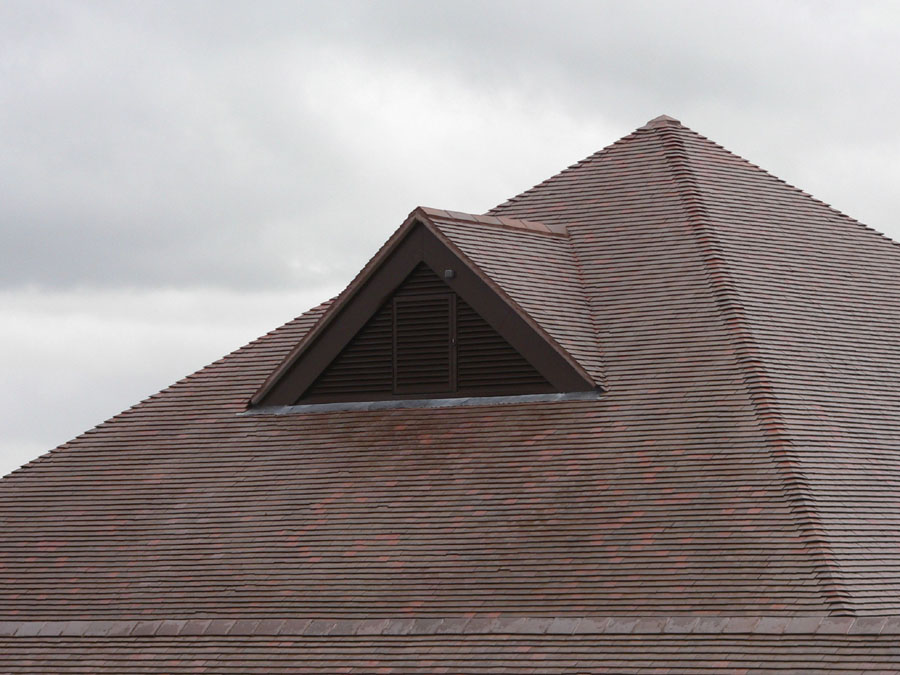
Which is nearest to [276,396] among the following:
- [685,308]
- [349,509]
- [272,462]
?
[272,462]

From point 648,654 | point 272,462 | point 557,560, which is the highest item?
point 272,462

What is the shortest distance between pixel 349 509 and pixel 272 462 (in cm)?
263

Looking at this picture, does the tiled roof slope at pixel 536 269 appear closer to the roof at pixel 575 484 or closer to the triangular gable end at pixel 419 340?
the roof at pixel 575 484

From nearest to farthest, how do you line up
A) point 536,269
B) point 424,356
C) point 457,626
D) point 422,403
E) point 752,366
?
point 457,626 < point 752,366 < point 422,403 < point 424,356 < point 536,269

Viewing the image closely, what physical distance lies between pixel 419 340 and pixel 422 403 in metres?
1.13

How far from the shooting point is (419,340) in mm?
29219

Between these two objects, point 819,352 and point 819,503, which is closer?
point 819,503

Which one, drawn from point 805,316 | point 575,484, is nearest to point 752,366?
point 805,316

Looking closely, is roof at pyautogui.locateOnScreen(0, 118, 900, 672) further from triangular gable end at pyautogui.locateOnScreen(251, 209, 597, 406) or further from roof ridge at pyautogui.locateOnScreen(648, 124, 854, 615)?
triangular gable end at pyautogui.locateOnScreen(251, 209, 597, 406)

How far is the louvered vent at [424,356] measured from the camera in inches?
1122

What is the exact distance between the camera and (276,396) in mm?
30375

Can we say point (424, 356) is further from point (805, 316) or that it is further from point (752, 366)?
point (805, 316)

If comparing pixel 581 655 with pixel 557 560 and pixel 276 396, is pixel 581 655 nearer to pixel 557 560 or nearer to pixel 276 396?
pixel 557 560

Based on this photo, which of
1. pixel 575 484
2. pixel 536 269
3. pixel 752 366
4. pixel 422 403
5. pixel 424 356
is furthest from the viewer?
pixel 536 269
